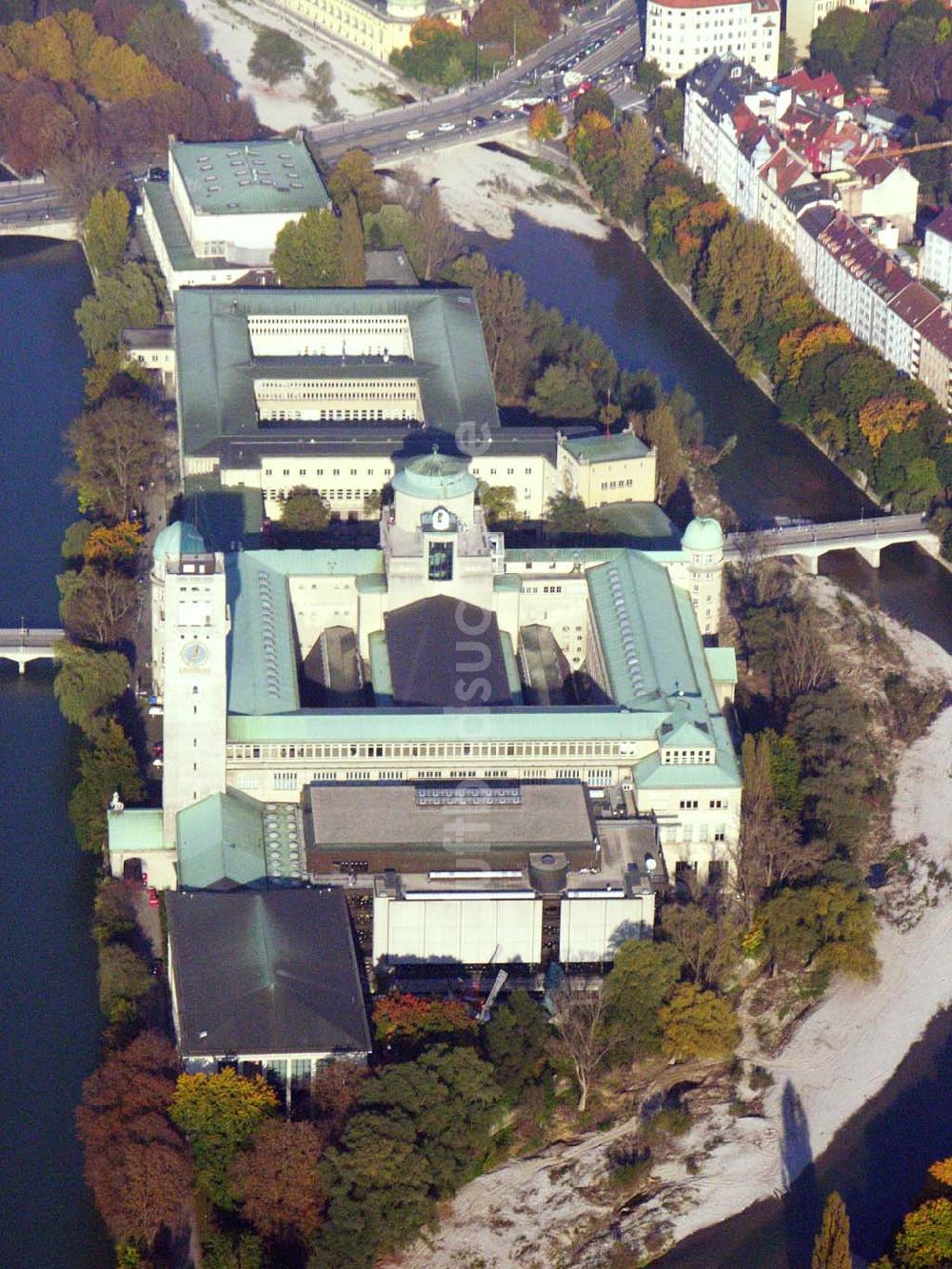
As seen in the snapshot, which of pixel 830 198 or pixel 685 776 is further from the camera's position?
pixel 830 198

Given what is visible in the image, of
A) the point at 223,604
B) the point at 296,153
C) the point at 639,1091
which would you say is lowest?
the point at 639,1091

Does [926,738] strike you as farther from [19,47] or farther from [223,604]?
[19,47]

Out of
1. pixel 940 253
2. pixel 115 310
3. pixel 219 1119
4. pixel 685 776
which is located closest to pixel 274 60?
pixel 115 310

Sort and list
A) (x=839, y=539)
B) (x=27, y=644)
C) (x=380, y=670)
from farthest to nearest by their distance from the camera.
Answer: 1. (x=839, y=539)
2. (x=27, y=644)
3. (x=380, y=670)

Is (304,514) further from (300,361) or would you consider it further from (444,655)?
(444,655)

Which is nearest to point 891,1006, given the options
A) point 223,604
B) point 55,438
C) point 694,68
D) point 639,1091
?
point 639,1091

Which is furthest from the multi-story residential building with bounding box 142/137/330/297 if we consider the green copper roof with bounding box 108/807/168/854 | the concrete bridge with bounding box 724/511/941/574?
the green copper roof with bounding box 108/807/168/854

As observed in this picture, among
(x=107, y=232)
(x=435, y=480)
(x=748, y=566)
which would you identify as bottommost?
(x=748, y=566)
